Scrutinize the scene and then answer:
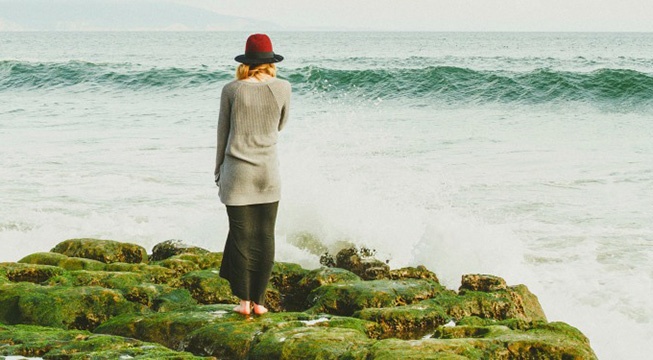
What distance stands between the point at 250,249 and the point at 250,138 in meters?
0.79

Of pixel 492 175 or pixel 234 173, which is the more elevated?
pixel 234 173

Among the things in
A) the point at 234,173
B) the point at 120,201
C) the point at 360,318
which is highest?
the point at 234,173

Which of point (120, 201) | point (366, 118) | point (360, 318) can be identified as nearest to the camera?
point (360, 318)

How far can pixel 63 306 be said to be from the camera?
5.55 metres

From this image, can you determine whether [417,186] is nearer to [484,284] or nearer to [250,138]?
[484,284]

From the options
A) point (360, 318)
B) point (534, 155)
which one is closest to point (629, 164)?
point (534, 155)

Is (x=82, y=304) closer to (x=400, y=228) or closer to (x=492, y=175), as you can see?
(x=400, y=228)

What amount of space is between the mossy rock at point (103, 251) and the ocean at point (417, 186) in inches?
69.5

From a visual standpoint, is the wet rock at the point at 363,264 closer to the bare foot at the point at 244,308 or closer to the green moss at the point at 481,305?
the green moss at the point at 481,305

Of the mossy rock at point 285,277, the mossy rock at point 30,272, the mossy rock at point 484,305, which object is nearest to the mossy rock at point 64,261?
the mossy rock at point 30,272

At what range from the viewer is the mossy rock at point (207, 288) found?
20.2 feet

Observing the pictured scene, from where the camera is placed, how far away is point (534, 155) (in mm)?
14914

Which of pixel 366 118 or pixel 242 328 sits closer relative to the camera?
pixel 242 328

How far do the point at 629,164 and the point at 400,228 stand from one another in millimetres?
6149
